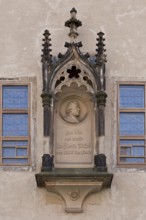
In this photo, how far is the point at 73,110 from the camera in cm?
1273

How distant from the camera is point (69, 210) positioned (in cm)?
1232

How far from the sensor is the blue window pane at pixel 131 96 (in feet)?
42.1

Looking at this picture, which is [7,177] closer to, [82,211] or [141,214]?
[82,211]

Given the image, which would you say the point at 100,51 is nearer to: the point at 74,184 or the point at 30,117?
the point at 30,117

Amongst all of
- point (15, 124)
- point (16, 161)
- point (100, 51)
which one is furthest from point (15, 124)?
point (100, 51)

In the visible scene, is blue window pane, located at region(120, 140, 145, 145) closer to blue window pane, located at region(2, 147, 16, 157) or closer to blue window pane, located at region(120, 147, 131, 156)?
blue window pane, located at region(120, 147, 131, 156)

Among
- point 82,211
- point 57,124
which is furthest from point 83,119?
point 82,211

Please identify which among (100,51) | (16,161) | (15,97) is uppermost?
(100,51)

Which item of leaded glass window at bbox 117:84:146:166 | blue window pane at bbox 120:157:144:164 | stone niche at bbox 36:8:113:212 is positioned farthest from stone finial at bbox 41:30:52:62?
blue window pane at bbox 120:157:144:164

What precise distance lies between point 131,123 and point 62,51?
1.52 meters

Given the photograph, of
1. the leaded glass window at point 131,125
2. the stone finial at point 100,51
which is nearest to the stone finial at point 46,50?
the stone finial at point 100,51

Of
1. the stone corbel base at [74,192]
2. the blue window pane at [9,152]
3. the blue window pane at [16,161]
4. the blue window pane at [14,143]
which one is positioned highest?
the blue window pane at [14,143]

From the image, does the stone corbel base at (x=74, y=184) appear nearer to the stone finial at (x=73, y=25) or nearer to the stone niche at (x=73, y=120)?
the stone niche at (x=73, y=120)

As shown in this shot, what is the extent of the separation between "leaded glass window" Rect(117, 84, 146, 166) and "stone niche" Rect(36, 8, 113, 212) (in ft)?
1.39
